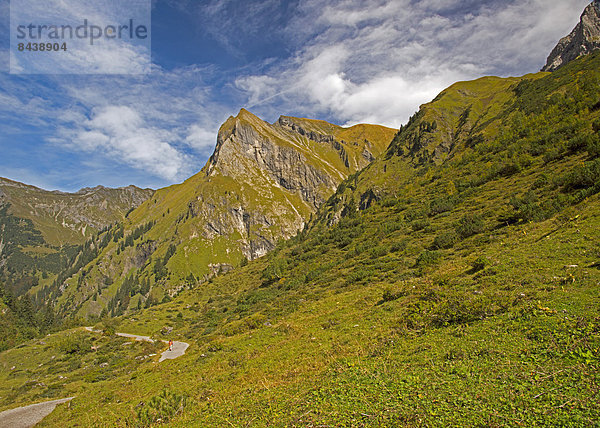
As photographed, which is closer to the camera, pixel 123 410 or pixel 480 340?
pixel 480 340

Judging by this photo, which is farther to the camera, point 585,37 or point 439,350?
point 585,37

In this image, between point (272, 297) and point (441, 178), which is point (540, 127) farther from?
point (272, 297)

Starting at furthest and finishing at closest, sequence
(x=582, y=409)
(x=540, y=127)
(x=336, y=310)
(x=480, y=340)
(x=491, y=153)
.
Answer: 1. (x=491, y=153)
2. (x=540, y=127)
3. (x=336, y=310)
4. (x=480, y=340)
5. (x=582, y=409)

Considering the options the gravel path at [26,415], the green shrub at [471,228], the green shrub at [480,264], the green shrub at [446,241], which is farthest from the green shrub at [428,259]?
the gravel path at [26,415]

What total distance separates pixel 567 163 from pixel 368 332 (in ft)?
139

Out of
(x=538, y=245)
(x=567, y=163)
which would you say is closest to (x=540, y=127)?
(x=567, y=163)

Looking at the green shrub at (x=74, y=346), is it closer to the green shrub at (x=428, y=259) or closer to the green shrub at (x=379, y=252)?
the green shrub at (x=379, y=252)

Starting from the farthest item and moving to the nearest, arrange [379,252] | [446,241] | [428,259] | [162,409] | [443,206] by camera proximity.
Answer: [443,206], [379,252], [446,241], [428,259], [162,409]

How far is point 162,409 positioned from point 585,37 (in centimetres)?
25764

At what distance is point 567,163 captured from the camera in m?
37.3

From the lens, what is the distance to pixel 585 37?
162 meters

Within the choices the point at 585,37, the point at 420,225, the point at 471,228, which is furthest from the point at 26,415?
the point at 585,37

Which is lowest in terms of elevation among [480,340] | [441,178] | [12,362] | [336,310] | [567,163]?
[12,362]

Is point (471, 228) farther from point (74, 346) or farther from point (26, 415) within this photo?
point (74, 346)
